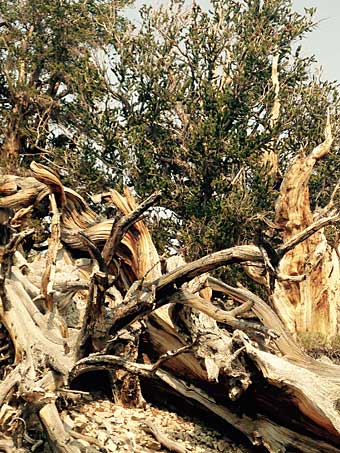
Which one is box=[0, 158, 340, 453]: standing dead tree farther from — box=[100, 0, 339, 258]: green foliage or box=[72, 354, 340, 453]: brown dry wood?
box=[100, 0, 339, 258]: green foliage

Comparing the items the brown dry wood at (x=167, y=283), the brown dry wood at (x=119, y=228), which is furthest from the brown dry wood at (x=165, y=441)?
the brown dry wood at (x=119, y=228)

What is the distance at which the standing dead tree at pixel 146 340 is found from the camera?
12.4 ft

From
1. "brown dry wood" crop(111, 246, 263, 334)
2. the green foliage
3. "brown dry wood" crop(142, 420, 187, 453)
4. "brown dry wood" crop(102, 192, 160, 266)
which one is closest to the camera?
"brown dry wood" crop(102, 192, 160, 266)

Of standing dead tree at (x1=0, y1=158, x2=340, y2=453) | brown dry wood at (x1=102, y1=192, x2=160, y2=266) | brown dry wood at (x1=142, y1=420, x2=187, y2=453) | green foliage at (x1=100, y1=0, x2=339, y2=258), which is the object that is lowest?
brown dry wood at (x1=142, y1=420, x2=187, y2=453)

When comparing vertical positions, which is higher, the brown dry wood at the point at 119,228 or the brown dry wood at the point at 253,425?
the brown dry wood at the point at 119,228

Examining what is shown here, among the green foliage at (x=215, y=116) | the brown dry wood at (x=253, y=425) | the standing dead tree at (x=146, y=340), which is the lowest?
the brown dry wood at (x=253, y=425)

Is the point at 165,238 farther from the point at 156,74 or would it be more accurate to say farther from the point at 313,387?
the point at 313,387

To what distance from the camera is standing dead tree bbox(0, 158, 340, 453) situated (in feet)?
12.4

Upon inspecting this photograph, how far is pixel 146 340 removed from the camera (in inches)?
204

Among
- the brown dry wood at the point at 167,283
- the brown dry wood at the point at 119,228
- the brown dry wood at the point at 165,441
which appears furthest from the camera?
the brown dry wood at the point at 165,441

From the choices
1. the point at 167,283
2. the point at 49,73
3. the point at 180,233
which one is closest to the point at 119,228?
the point at 167,283

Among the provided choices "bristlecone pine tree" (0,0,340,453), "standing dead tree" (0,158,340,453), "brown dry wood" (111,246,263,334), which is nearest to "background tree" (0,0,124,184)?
"bristlecone pine tree" (0,0,340,453)

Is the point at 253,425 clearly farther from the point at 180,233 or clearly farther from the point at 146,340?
the point at 180,233

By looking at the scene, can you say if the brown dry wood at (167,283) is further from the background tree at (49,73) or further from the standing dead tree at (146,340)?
the background tree at (49,73)
